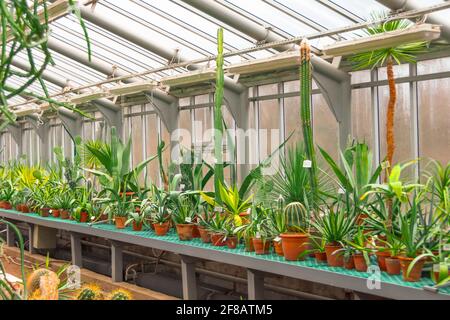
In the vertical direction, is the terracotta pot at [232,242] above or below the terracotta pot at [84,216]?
below

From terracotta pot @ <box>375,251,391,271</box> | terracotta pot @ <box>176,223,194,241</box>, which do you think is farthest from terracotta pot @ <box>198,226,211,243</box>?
terracotta pot @ <box>375,251,391,271</box>

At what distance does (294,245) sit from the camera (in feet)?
14.0

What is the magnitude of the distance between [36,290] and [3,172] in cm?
1074

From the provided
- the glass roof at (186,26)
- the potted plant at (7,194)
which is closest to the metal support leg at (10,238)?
the potted plant at (7,194)

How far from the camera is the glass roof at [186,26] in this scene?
19.0ft

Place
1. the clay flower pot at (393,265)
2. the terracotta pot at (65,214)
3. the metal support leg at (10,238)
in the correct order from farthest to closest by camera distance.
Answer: the metal support leg at (10,238) → the terracotta pot at (65,214) → the clay flower pot at (393,265)

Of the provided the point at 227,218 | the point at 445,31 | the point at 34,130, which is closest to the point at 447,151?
the point at 445,31

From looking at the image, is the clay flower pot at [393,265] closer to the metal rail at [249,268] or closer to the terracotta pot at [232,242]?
the metal rail at [249,268]

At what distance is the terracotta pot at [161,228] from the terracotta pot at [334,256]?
2.32 meters

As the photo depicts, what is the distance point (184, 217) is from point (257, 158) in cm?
245

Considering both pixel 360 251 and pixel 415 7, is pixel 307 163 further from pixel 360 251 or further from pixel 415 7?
pixel 415 7

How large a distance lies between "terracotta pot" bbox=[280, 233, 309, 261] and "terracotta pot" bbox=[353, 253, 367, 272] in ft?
1.56

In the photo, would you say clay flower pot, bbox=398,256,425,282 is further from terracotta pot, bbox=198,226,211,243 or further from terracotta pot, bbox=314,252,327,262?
terracotta pot, bbox=198,226,211,243
